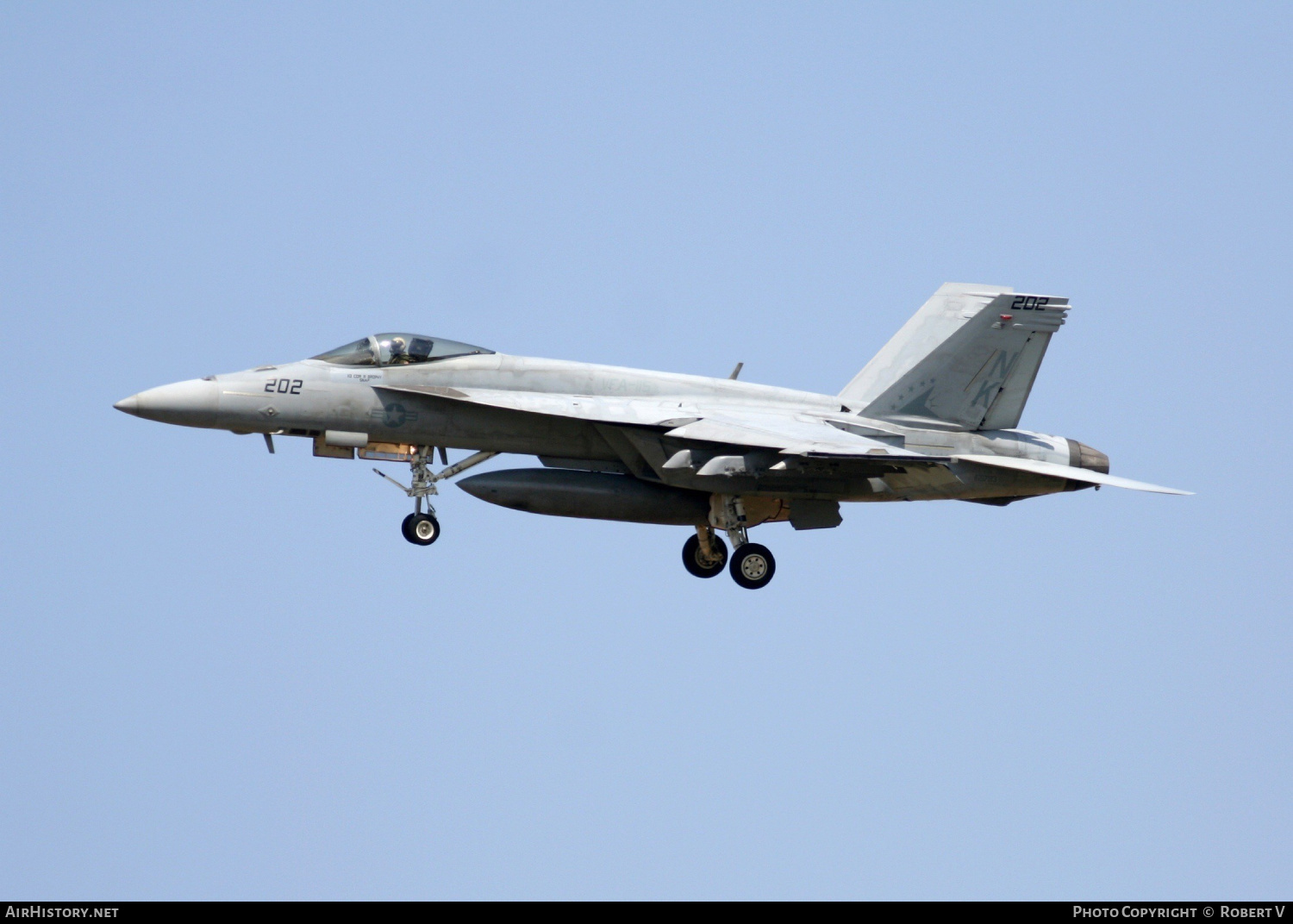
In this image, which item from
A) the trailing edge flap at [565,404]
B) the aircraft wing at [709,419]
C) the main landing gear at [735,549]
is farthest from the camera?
the main landing gear at [735,549]

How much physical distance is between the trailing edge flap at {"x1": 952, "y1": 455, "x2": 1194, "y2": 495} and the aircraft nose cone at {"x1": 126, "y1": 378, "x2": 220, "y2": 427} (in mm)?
9627

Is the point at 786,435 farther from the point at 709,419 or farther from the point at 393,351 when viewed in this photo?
the point at 393,351

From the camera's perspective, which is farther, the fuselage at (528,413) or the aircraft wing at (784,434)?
the fuselage at (528,413)

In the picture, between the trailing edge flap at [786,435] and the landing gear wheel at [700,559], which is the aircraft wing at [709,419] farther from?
the landing gear wheel at [700,559]

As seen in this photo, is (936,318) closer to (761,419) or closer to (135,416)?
(761,419)

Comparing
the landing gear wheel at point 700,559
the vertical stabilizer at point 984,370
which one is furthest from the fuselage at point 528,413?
the landing gear wheel at point 700,559

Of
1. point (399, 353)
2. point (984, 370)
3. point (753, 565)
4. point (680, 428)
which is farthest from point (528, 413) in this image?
point (984, 370)

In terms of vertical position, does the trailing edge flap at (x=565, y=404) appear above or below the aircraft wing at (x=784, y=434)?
above

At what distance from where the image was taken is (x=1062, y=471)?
74.0 feet

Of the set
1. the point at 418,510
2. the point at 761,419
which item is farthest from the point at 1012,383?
the point at 418,510

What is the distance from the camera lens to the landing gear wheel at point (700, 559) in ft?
77.9

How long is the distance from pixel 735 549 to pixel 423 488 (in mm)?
4398

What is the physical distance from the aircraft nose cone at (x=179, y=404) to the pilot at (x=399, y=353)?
2267 mm
